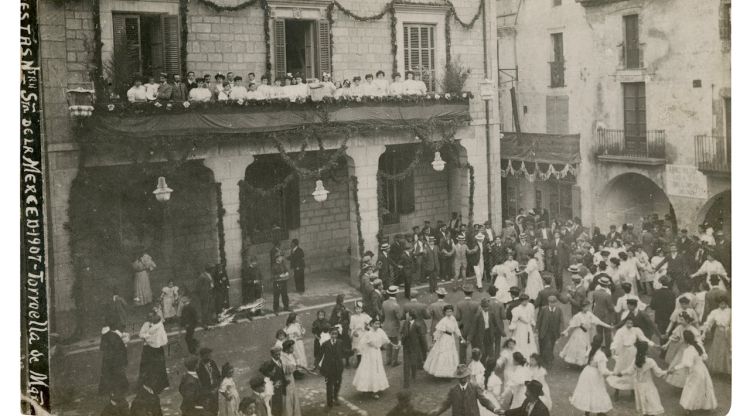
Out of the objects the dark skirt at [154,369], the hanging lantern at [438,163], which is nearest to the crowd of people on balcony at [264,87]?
the hanging lantern at [438,163]

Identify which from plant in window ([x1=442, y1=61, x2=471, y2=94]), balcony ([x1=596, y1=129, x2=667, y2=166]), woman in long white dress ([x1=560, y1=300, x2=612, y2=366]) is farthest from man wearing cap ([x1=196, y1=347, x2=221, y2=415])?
balcony ([x1=596, y1=129, x2=667, y2=166])

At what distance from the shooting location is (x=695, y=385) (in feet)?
36.3

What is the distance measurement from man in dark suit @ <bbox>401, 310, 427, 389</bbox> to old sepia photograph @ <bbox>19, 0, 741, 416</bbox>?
41 mm

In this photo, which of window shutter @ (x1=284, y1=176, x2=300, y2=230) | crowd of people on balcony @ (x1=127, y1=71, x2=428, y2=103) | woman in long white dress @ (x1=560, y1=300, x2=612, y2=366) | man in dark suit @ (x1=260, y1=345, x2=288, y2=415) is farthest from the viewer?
window shutter @ (x1=284, y1=176, x2=300, y2=230)

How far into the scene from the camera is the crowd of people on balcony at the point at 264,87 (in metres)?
12.5

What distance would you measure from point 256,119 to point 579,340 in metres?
6.91

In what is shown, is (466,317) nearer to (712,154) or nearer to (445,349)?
(445,349)

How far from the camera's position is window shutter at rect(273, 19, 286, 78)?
13.9 metres

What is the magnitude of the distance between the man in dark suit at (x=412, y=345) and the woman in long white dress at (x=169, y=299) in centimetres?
391

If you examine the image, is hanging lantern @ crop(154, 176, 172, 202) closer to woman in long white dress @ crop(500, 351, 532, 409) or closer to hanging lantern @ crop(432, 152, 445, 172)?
hanging lantern @ crop(432, 152, 445, 172)

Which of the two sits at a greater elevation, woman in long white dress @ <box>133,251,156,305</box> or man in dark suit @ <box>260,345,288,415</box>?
woman in long white dress @ <box>133,251,156,305</box>

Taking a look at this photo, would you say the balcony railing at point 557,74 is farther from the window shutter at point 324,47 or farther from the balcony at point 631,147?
the window shutter at point 324,47

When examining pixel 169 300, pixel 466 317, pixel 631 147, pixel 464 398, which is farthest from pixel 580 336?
pixel 169 300

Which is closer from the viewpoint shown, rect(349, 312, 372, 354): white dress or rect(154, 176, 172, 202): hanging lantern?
rect(349, 312, 372, 354): white dress
